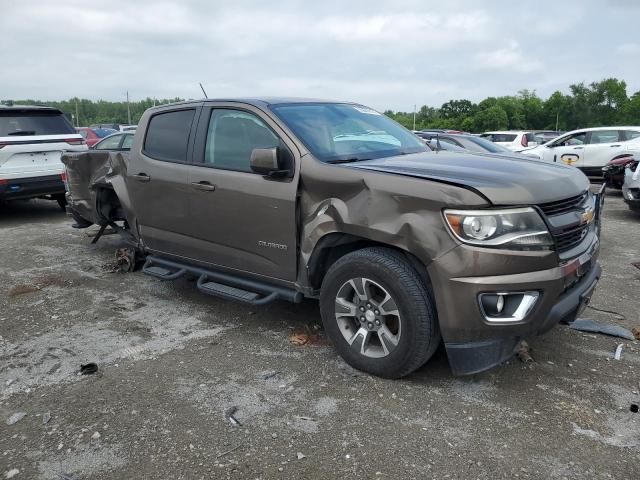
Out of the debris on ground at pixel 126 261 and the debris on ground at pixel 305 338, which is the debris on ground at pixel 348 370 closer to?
the debris on ground at pixel 305 338

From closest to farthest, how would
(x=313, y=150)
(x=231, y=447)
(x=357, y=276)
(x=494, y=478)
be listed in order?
(x=494, y=478) < (x=231, y=447) < (x=357, y=276) < (x=313, y=150)

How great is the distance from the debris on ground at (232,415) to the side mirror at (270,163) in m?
1.58

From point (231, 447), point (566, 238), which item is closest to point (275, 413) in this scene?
point (231, 447)

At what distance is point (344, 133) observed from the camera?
414 centimetres

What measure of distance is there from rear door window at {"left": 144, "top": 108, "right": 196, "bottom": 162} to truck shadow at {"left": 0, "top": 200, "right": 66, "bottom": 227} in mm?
5383

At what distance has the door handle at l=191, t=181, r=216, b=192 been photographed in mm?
4262

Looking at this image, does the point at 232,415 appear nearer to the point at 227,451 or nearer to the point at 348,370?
the point at 227,451

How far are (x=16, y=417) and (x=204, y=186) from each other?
205 centimetres

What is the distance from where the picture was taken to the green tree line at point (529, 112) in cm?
5912

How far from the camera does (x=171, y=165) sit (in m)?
4.67

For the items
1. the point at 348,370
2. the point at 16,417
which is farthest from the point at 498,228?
the point at 16,417

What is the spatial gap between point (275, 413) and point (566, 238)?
2.00m

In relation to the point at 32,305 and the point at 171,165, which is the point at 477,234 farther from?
the point at 32,305

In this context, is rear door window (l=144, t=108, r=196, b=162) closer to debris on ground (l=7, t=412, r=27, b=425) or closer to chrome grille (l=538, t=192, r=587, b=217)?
debris on ground (l=7, t=412, r=27, b=425)
